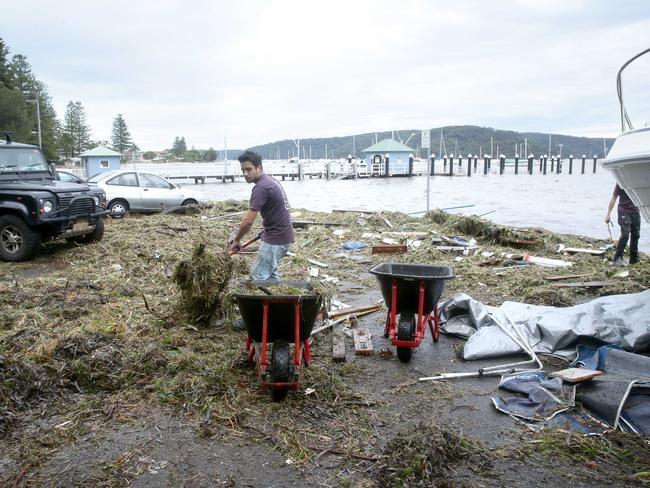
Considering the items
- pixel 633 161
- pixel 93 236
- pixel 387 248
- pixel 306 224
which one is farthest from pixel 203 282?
pixel 306 224

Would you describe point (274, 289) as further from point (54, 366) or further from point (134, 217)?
point (134, 217)

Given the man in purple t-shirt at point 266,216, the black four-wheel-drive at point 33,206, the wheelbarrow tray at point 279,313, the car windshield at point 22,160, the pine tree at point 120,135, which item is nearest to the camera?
the wheelbarrow tray at point 279,313

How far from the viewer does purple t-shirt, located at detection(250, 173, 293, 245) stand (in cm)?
561


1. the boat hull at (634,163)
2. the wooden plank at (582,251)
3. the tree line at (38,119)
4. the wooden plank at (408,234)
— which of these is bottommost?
the wooden plank at (582,251)

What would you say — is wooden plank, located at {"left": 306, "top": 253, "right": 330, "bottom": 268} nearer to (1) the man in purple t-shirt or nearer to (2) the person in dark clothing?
(1) the man in purple t-shirt

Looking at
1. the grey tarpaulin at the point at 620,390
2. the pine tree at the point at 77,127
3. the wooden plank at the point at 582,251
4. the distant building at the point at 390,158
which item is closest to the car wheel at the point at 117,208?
the wooden plank at the point at 582,251

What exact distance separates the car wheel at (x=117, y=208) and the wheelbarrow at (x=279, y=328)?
1328 cm

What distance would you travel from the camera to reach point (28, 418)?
391 cm

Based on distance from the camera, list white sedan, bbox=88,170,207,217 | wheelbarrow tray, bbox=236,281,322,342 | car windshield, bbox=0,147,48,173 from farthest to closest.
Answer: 1. white sedan, bbox=88,170,207,217
2. car windshield, bbox=0,147,48,173
3. wheelbarrow tray, bbox=236,281,322,342

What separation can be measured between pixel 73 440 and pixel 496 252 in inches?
371

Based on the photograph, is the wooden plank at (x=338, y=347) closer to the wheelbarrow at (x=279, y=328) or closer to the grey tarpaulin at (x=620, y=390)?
the wheelbarrow at (x=279, y=328)

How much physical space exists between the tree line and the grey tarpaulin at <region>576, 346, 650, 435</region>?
42.0 meters

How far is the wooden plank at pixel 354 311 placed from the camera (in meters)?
6.80

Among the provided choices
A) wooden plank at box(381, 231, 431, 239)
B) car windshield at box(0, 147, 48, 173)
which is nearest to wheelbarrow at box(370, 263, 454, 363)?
wooden plank at box(381, 231, 431, 239)
